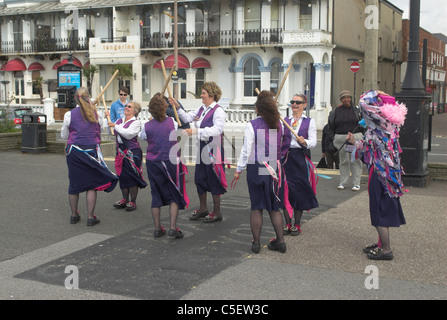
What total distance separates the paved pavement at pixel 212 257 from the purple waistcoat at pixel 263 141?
41.9 inches

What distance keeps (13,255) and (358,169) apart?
6208 mm

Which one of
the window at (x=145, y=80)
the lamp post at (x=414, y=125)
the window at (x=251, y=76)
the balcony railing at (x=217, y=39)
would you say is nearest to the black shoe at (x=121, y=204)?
the lamp post at (x=414, y=125)

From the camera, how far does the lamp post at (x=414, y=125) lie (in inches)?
397

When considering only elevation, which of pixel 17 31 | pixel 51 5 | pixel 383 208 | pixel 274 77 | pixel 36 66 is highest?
pixel 51 5

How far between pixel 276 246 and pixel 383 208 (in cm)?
122

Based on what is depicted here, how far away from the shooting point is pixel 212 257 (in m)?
5.98

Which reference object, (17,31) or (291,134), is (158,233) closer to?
(291,134)

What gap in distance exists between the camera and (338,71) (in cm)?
3388

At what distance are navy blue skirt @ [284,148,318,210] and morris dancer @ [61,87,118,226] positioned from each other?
2.54m

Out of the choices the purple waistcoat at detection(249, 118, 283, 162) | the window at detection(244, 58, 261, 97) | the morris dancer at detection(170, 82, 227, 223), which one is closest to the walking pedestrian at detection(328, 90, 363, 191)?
the morris dancer at detection(170, 82, 227, 223)

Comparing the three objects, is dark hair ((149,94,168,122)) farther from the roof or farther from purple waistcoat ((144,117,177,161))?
the roof

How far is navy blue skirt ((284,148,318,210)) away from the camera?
6.94m

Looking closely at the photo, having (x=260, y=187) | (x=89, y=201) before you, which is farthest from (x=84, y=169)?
(x=260, y=187)

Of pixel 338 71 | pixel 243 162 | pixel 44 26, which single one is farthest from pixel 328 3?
pixel 243 162
